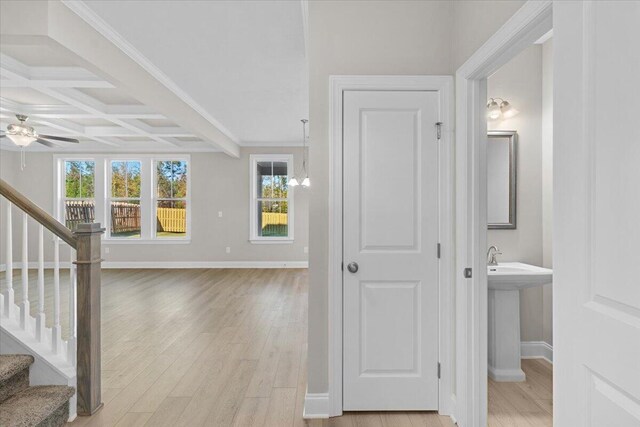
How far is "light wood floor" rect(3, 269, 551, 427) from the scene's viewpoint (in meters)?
2.38

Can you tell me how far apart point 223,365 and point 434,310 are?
5.98 feet

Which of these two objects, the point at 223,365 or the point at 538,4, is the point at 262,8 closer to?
the point at 538,4

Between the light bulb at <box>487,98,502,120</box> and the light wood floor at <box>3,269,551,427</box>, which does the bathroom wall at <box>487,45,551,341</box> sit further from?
Result: the light wood floor at <box>3,269,551,427</box>

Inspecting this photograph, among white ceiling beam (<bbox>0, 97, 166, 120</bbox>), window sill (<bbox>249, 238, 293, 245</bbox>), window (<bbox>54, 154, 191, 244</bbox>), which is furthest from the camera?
window sill (<bbox>249, 238, 293, 245</bbox>)

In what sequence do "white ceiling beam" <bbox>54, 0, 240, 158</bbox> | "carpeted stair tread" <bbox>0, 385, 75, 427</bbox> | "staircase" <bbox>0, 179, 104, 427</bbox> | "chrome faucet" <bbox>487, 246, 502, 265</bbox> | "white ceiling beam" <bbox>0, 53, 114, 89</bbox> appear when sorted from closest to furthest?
"carpeted stair tread" <bbox>0, 385, 75, 427</bbox>, "staircase" <bbox>0, 179, 104, 427</bbox>, "white ceiling beam" <bbox>54, 0, 240, 158</bbox>, "chrome faucet" <bbox>487, 246, 502, 265</bbox>, "white ceiling beam" <bbox>0, 53, 114, 89</bbox>

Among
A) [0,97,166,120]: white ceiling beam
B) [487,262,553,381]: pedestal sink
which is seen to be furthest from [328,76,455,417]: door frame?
[0,97,166,120]: white ceiling beam

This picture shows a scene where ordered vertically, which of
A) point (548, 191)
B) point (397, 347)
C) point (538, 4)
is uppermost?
point (538, 4)

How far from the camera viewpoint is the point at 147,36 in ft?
10.1

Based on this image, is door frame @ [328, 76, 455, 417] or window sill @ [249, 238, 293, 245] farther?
window sill @ [249, 238, 293, 245]

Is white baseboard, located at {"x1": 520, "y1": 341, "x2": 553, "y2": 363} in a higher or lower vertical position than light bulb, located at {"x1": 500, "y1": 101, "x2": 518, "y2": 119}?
lower

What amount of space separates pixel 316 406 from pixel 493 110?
8.89 feet

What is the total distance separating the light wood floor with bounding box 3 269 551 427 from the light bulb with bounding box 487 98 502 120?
2.11 m

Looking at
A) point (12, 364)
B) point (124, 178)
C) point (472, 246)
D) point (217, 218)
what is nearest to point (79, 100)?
point (12, 364)

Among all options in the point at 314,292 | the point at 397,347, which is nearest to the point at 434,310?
the point at 397,347
